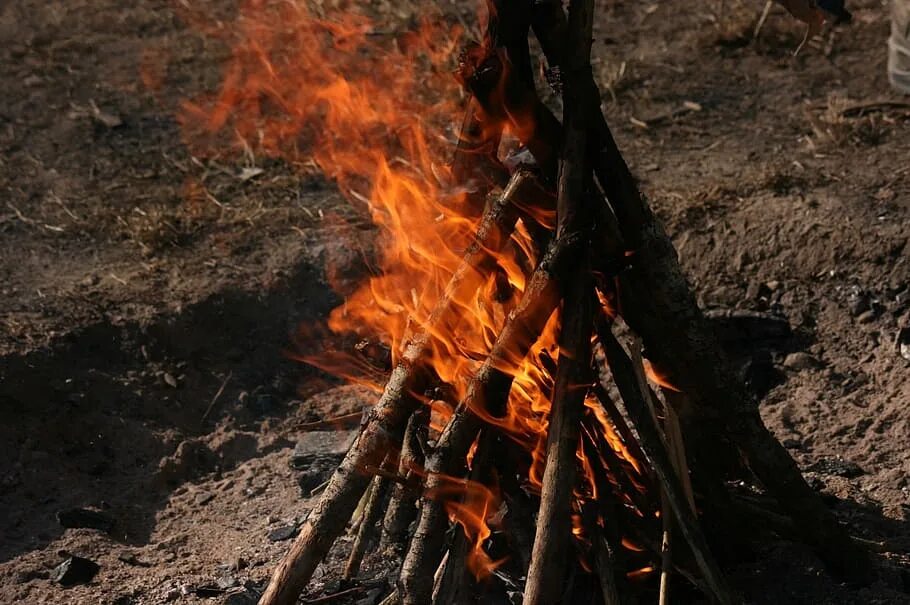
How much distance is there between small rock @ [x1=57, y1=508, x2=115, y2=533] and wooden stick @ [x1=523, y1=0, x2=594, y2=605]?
200 cm

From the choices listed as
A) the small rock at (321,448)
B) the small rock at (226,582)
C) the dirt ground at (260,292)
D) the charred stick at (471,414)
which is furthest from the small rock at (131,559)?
the charred stick at (471,414)

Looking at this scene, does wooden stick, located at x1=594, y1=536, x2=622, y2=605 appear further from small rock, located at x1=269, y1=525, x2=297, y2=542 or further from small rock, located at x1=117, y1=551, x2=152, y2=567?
small rock, located at x1=117, y1=551, x2=152, y2=567

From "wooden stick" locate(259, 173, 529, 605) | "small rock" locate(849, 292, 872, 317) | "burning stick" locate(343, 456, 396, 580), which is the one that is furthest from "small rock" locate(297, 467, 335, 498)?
"small rock" locate(849, 292, 872, 317)

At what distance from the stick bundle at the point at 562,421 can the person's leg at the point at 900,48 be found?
146 inches

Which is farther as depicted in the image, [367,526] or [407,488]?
[367,526]

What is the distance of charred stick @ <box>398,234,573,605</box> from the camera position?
10.1 feet

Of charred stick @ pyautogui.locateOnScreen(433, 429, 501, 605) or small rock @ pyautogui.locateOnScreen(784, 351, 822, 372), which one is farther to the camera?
small rock @ pyautogui.locateOnScreen(784, 351, 822, 372)

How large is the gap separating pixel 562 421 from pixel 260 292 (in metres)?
2.69

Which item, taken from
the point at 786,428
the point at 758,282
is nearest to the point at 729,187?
the point at 758,282

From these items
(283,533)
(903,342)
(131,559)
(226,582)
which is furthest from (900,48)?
(131,559)

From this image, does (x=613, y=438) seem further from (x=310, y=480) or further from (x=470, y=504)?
(x=310, y=480)

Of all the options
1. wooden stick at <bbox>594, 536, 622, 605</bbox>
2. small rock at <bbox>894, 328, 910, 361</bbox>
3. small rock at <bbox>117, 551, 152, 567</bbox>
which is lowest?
small rock at <bbox>117, 551, 152, 567</bbox>

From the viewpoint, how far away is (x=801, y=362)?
4.88 metres

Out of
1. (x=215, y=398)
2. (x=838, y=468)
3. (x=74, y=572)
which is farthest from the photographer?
(x=215, y=398)
